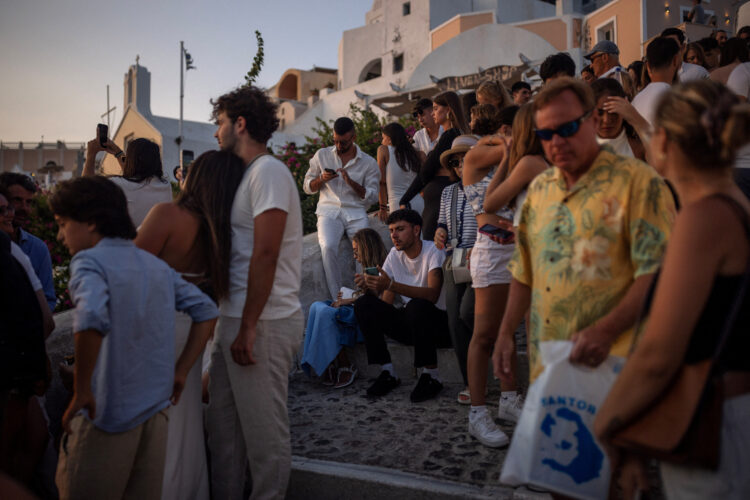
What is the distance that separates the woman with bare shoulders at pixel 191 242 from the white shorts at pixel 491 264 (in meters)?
1.58

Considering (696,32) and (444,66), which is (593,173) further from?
(444,66)

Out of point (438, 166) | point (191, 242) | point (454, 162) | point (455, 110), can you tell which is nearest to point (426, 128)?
point (455, 110)

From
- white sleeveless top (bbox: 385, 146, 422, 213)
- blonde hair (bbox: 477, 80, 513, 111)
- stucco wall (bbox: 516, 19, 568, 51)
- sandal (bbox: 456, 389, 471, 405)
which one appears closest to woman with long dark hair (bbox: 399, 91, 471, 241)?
blonde hair (bbox: 477, 80, 513, 111)

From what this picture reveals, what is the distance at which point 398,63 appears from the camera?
3114 centimetres

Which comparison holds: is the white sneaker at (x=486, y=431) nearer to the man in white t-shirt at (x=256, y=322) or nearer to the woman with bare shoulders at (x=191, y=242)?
the man in white t-shirt at (x=256, y=322)

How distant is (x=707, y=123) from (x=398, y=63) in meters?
31.2

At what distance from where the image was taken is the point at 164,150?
29750 mm

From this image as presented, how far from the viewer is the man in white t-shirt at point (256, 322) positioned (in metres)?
2.75

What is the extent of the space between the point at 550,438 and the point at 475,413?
71.9 inches

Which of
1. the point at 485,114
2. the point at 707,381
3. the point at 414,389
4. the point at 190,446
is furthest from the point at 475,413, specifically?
the point at 707,381

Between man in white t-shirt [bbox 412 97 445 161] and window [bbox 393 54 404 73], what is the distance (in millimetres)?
24859

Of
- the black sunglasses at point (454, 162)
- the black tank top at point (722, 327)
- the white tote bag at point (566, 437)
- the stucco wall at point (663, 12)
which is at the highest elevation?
the stucco wall at point (663, 12)


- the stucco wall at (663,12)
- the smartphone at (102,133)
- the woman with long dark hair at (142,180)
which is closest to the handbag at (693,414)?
the woman with long dark hair at (142,180)

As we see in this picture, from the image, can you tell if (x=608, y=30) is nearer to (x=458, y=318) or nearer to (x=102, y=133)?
(x=458, y=318)
